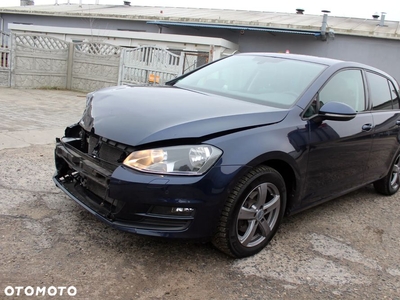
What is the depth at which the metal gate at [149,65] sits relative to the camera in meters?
12.1

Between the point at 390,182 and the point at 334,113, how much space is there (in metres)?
2.29

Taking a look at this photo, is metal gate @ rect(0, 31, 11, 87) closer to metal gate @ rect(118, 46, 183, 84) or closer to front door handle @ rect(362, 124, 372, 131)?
metal gate @ rect(118, 46, 183, 84)

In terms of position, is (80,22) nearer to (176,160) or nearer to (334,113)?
Result: (334,113)

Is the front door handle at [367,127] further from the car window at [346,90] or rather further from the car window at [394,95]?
the car window at [394,95]

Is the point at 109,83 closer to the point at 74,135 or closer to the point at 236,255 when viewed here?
the point at 74,135

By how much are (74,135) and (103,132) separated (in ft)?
2.67

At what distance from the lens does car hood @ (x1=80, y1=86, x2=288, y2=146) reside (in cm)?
271

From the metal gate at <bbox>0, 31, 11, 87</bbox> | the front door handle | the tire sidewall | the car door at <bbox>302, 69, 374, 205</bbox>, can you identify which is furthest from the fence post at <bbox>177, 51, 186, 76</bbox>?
the tire sidewall

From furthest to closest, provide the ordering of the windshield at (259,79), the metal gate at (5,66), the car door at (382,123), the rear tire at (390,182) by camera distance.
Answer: the metal gate at (5,66) < the rear tire at (390,182) < the car door at (382,123) < the windshield at (259,79)

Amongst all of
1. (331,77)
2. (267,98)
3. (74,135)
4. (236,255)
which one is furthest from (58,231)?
(331,77)

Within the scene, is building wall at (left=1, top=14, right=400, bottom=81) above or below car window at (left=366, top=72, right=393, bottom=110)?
above

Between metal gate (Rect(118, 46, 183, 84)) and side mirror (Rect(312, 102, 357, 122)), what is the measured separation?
8867mm

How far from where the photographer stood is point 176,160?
2637 millimetres

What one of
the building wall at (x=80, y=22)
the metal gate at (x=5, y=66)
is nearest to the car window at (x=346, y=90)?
the metal gate at (x=5, y=66)
